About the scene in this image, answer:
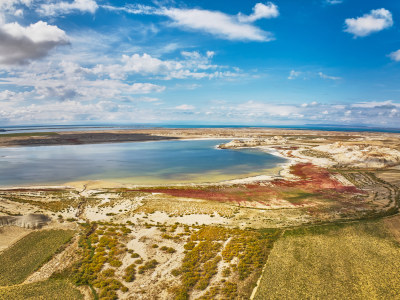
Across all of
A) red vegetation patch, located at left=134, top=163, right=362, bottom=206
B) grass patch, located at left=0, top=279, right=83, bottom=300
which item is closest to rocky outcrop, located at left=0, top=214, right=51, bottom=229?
grass patch, located at left=0, top=279, right=83, bottom=300

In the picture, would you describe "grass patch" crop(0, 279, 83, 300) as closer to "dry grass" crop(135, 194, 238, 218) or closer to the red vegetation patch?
"dry grass" crop(135, 194, 238, 218)

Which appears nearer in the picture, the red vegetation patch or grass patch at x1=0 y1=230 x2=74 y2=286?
grass patch at x1=0 y1=230 x2=74 y2=286

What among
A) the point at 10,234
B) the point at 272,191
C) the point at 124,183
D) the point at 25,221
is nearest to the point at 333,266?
the point at 272,191

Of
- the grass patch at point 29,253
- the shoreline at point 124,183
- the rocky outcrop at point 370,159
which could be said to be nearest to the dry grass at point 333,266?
the grass patch at point 29,253

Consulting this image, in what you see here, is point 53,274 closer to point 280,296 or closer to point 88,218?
point 88,218

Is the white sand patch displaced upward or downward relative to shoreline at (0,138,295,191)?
downward

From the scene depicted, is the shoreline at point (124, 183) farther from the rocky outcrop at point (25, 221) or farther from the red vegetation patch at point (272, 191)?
the rocky outcrop at point (25, 221)

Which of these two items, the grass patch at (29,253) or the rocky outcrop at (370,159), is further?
the rocky outcrop at (370,159)
